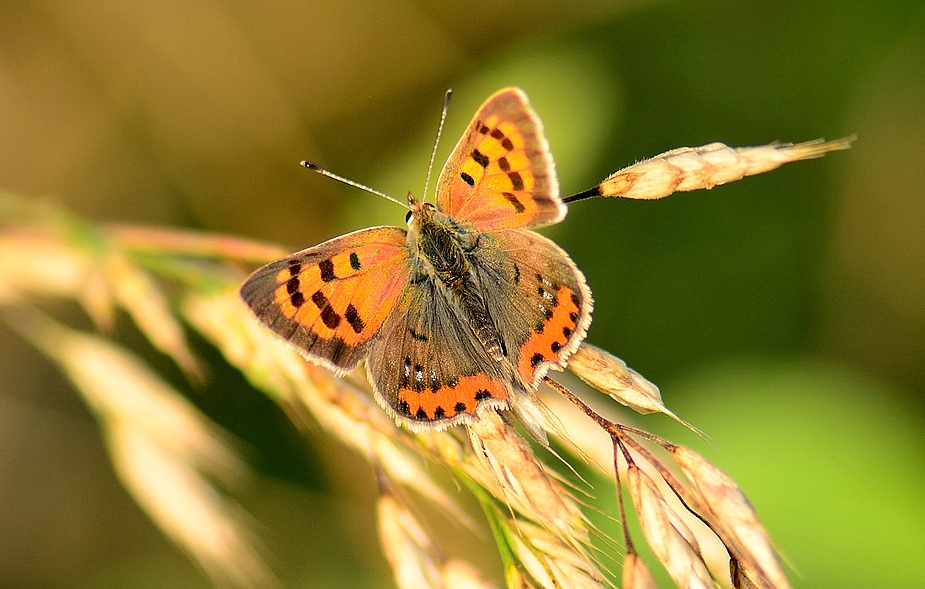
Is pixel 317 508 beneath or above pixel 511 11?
beneath

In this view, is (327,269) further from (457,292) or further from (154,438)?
(154,438)

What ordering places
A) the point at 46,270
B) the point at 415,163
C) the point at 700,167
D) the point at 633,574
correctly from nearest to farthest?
the point at 633,574
the point at 700,167
the point at 46,270
the point at 415,163

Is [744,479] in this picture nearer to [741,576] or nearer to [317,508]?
[741,576]

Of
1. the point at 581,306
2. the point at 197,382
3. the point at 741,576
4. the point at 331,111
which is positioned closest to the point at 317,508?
the point at 197,382

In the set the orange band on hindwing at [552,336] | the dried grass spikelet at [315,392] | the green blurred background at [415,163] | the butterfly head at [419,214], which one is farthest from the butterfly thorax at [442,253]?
the green blurred background at [415,163]

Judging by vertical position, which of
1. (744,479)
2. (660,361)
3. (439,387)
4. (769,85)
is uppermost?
(769,85)

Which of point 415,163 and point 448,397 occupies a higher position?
point 415,163

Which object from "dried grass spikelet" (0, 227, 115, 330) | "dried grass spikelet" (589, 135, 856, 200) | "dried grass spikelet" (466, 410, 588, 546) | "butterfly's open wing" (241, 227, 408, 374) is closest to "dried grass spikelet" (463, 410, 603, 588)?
"dried grass spikelet" (466, 410, 588, 546)

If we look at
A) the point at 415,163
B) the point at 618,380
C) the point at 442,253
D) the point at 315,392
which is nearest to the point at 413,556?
the point at 315,392
